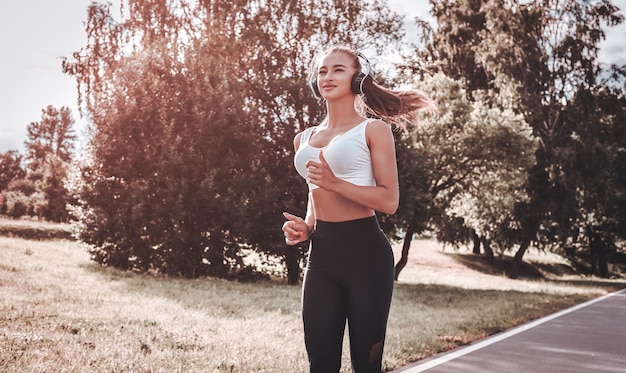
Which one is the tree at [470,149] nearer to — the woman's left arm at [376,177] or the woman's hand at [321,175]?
the woman's left arm at [376,177]

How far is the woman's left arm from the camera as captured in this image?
2807mm

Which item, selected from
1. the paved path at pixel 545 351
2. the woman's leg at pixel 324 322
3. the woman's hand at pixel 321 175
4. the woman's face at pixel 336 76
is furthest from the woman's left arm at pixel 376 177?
the paved path at pixel 545 351

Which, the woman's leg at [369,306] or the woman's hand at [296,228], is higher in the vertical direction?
the woman's hand at [296,228]

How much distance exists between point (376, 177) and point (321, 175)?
1.10 ft

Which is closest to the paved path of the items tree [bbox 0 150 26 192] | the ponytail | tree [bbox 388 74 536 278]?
the ponytail

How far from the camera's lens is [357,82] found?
128 inches

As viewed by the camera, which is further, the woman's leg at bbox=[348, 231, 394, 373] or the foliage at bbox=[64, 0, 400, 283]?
the foliage at bbox=[64, 0, 400, 283]

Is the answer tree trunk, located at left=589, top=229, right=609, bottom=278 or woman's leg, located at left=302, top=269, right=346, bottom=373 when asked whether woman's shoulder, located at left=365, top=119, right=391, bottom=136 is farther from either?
tree trunk, located at left=589, top=229, right=609, bottom=278

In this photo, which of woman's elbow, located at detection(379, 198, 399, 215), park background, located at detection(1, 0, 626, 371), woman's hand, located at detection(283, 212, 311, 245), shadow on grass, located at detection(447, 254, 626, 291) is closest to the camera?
woman's elbow, located at detection(379, 198, 399, 215)

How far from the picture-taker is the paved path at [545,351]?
6473 millimetres

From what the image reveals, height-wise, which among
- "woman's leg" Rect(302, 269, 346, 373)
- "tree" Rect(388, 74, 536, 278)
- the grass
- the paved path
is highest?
"tree" Rect(388, 74, 536, 278)

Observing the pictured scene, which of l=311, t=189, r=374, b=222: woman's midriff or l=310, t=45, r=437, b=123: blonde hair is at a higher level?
l=310, t=45, r=437, b=123: blonde hair

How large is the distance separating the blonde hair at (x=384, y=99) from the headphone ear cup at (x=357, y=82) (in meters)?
0.04

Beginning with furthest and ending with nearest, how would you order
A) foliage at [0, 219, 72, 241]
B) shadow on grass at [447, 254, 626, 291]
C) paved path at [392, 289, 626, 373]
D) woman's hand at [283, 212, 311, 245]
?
1. shadow on grass at [447, 254, 626, 291]
2. foliage at [0, 219, 72, 241]
3. paved path at [392, 289, 626, 373]
4. woman's hand at [283, 212, 311, 245]
